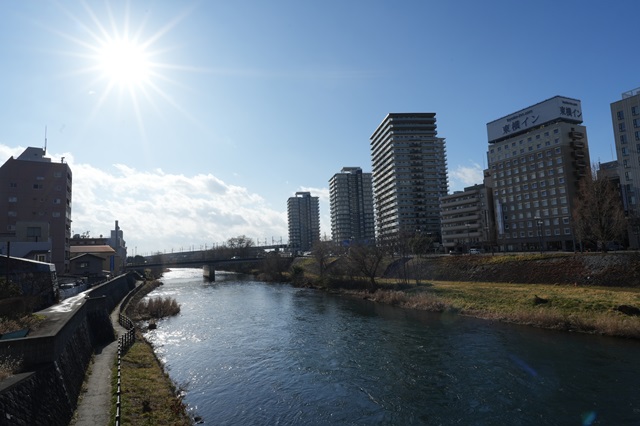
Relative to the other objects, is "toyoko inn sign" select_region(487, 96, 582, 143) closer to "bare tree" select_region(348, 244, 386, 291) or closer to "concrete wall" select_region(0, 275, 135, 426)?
"bare tree" select_region(348, 244, 386, 291)

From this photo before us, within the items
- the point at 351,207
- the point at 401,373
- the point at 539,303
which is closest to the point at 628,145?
the point at 539,303

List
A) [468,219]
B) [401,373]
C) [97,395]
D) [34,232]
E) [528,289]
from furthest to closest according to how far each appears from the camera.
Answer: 1. [468,219]
2. [34,232]
3. [528,289]
4. [401,373]
5. [97,395]

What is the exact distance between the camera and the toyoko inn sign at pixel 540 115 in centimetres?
8350

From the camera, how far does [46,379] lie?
1394 centimetres

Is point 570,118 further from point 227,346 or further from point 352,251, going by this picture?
point 227,346

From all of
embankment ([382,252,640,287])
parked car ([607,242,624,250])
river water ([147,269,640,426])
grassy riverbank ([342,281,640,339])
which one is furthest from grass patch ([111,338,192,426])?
parked car ([607,242,624,250])

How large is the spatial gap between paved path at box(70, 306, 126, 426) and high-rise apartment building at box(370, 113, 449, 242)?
111m

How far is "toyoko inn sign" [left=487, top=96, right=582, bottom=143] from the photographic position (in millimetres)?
83500

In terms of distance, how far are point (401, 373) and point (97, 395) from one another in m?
15.5

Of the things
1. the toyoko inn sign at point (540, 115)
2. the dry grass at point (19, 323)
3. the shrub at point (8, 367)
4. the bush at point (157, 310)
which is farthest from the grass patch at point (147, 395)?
the toyoko inn sign at point (540, 115)

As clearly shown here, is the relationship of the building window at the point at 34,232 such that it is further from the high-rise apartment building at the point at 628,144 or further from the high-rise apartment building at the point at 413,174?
the high-rise apartment building at the point at 628,144

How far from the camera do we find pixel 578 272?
43.8 m

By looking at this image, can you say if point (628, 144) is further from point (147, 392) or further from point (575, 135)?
point (147, 392)

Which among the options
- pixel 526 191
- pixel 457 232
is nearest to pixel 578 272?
pixel 526 191
